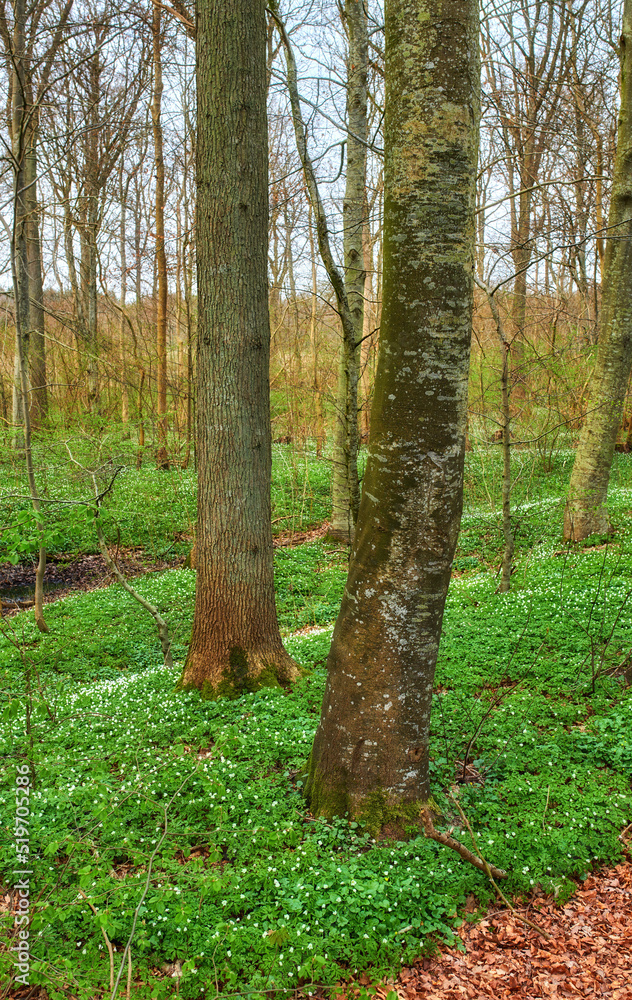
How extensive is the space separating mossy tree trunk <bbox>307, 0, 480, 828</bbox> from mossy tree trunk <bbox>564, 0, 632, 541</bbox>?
20.5 ft

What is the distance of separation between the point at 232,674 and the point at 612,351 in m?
7.30

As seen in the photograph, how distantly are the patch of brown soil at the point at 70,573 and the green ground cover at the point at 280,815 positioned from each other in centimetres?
451

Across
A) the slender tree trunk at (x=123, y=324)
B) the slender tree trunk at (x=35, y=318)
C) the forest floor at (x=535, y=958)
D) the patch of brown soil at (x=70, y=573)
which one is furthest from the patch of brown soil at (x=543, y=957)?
the slender tree trunk at (x=35, y=318)

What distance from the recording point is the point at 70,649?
6.78 m

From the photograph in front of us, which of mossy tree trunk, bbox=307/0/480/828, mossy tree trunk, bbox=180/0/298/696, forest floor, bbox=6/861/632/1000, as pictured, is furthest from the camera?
mossy tree trunk, bbox=180/0/298/696

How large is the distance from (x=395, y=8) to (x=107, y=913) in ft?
13.7

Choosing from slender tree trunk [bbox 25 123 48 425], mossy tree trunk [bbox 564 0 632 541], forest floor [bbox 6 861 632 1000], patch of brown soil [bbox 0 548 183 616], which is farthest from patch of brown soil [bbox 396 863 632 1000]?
slender tree trunk [bbox 25 123 48 425]

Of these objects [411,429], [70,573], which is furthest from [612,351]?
[70,573]

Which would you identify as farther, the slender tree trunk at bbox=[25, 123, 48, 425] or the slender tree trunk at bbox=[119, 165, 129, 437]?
the slender tree trunk at bbox=[25, 123, 48, 425]

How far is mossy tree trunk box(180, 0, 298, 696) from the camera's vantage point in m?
4.48

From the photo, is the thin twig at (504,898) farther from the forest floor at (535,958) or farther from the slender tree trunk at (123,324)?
the slender tree trunk at (123,324)

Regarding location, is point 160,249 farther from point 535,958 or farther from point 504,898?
point 535,958

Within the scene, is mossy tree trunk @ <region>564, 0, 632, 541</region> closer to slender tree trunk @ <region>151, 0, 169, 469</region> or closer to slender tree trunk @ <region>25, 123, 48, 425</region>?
slender tree trunk @ <region>151, 0, 169, 469</region>

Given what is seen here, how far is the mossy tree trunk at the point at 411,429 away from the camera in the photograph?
105 inches
